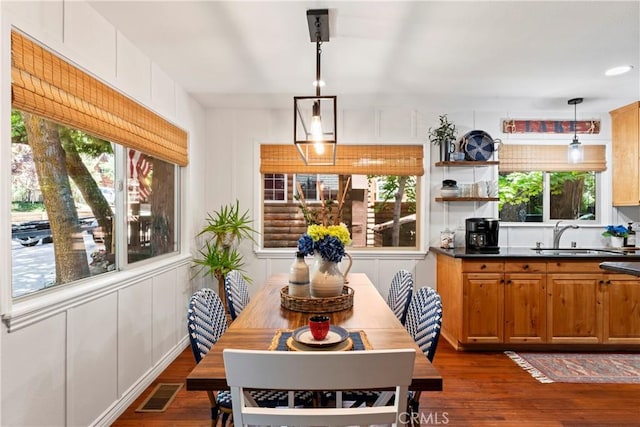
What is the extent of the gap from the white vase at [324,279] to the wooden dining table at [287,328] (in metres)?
0.13

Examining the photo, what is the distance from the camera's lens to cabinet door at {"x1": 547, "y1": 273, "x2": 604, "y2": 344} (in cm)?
336

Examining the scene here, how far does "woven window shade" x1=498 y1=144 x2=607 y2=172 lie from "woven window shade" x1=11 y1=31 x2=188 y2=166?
11.8ft

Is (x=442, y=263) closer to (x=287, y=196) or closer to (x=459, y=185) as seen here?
(x=459, y=185)

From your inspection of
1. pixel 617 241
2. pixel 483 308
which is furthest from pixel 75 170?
pixel 617 241

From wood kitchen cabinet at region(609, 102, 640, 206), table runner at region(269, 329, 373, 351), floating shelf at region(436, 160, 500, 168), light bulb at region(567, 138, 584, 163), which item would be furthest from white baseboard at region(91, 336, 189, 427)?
wood kitchen cabinet at region(609, 102, 640, 206)

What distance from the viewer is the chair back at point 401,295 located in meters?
2.44

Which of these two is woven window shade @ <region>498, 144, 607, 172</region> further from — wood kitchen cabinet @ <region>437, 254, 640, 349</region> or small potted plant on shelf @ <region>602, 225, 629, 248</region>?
wood kitchen cabinet @ <region>437, 254, 640, 349</region>

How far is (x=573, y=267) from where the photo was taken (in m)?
3.36

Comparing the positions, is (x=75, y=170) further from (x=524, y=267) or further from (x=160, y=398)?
(x=524, y=267)

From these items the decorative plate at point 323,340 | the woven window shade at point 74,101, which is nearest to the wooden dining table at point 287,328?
the decorative plate at point 323,340

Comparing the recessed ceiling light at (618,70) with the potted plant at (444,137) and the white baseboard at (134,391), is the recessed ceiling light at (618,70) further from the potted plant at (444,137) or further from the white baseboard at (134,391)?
the white baseboard at (134,391)

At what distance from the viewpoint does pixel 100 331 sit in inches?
84.8

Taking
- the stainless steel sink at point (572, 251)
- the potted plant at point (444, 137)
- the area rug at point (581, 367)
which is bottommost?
the area rug at point (581, 367)

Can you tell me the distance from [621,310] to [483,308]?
4.15 ft
